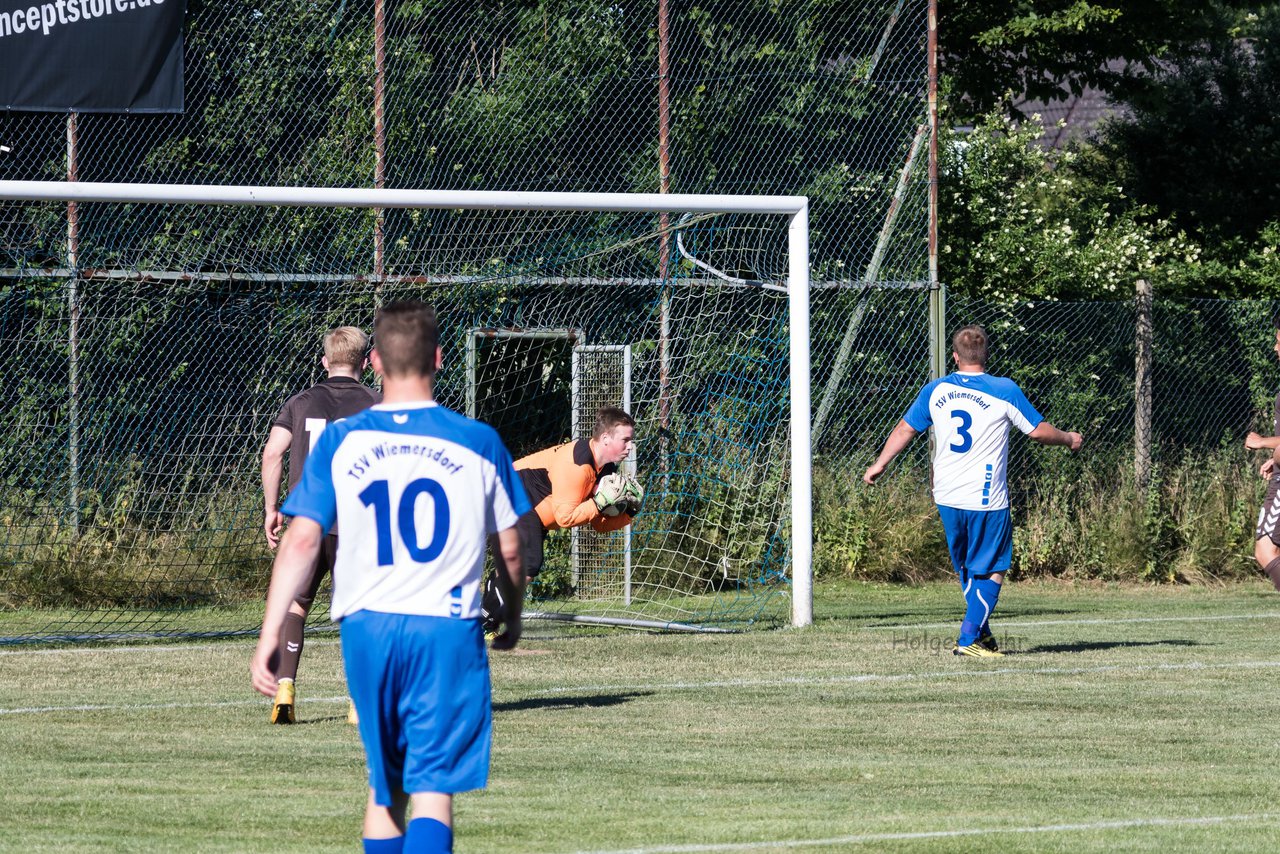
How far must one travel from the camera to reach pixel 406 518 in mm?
4609

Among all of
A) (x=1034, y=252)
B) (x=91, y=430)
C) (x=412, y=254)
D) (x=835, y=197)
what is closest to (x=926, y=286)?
(x=835, y=197)

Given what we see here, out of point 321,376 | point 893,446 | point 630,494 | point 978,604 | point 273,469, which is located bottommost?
point 978,604

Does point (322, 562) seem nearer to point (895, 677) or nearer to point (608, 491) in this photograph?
point (608, 491)

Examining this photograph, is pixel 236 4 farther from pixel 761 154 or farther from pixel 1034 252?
pixel 1034 252

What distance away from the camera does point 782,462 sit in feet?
44.2

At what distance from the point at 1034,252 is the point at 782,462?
758 cm

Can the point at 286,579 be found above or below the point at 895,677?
above

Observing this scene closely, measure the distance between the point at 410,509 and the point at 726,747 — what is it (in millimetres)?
3522

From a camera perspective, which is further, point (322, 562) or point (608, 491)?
point (608, 491)

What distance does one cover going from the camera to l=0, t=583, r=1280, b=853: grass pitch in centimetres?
598

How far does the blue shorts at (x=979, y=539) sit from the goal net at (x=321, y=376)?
5.52 ft

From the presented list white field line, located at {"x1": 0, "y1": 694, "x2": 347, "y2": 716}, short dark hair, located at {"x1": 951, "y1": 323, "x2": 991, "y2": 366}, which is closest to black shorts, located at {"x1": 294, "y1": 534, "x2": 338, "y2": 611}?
white field line, located at {"x1": 0, "y1": 694, "x2": 347, "y2": 716}

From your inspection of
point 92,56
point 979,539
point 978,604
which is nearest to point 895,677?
point 978,604

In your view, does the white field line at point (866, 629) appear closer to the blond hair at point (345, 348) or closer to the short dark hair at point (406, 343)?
the blond hair at point (345, 348)
